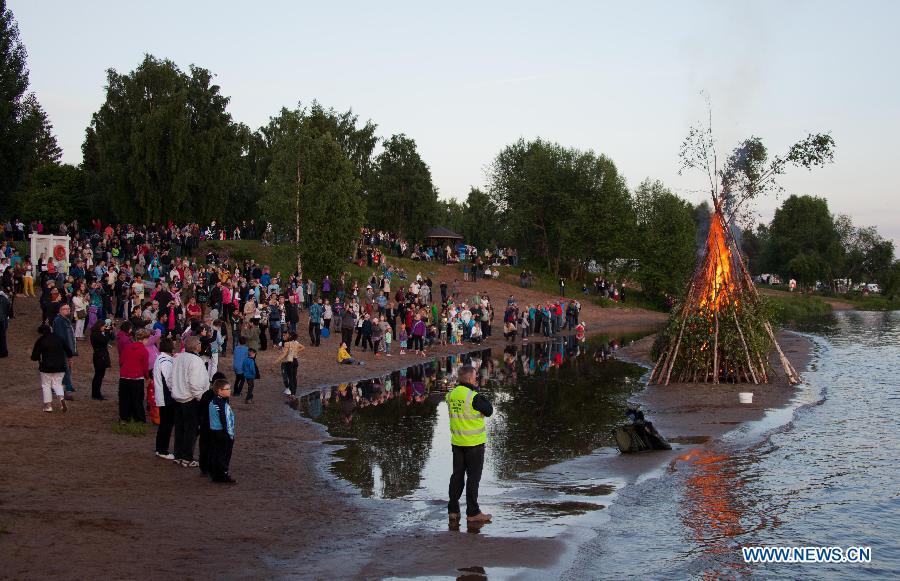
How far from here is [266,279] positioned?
36625 millimetres

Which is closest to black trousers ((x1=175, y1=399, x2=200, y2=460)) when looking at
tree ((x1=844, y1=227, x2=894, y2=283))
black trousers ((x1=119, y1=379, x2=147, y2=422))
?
black trousers ((x1=119, y1=379, x2=147, y2=422))

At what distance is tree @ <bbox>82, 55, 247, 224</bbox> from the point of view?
54.8 metres

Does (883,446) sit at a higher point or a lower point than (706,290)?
lower

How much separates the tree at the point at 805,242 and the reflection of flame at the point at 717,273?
8403 centimetres

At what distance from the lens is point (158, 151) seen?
181 ft

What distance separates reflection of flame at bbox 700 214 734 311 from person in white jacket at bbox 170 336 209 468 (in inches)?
679

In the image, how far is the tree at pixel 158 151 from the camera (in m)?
54.8

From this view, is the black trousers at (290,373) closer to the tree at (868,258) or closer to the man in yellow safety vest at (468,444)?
the man in yellow safety vest at (468,444)

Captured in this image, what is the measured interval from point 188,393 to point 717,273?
17.9m

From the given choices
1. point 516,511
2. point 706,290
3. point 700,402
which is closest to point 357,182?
point 706,290

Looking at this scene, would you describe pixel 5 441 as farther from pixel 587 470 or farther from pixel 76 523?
pixel 587 470

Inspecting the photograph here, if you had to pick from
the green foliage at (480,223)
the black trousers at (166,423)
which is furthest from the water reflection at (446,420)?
the green foliage at (480,223)

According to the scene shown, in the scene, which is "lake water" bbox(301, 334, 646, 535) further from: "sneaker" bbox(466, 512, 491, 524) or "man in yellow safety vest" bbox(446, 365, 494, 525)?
"man in yellow safety vest" bbox(446, 365, 494, 525)

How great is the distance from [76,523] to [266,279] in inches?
1081
